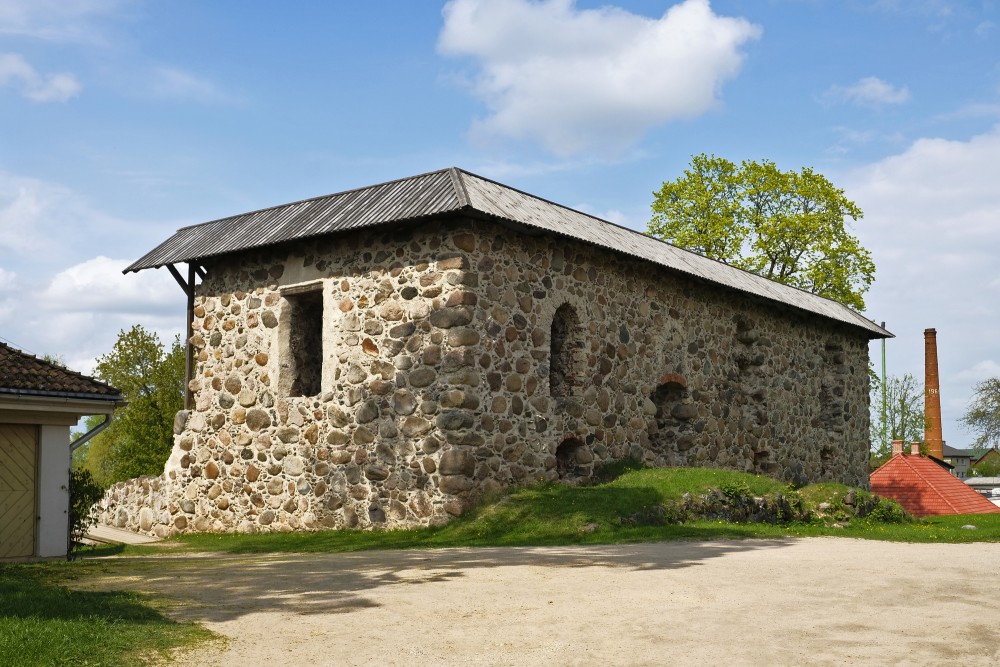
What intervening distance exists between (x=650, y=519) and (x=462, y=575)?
4.67 m

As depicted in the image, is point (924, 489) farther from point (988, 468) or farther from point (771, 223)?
→ point (988, 468)

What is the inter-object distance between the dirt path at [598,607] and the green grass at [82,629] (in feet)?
1.00

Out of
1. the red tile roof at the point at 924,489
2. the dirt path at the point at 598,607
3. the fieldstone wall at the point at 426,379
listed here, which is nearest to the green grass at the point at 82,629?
the dirt path at the point at 598,607

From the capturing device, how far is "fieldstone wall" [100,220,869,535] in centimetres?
1319

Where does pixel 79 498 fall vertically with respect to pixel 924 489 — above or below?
above

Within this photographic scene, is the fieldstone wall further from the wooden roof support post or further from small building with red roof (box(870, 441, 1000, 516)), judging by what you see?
small building with red roof (box(870, 441, 1000, 516))

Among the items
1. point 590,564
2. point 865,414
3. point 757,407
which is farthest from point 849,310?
point 590,564

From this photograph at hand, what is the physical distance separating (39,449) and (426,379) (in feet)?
15.8

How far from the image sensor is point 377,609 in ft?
22.6

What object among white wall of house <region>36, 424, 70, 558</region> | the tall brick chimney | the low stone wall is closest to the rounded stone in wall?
the low stone wall

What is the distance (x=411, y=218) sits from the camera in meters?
13.0

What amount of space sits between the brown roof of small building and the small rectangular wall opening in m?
3.05

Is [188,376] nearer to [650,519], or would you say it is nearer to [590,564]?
[650,519]

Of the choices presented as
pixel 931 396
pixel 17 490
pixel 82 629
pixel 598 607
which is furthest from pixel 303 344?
pixel 931 396
